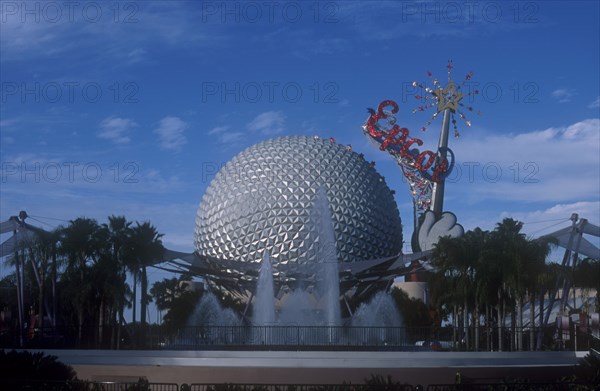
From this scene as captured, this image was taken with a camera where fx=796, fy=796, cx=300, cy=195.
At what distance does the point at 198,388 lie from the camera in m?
22.6

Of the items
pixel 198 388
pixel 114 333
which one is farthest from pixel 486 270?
pixel 198 388

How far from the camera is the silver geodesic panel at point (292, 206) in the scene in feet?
192

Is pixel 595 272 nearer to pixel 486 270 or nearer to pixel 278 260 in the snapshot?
pixel 486 270

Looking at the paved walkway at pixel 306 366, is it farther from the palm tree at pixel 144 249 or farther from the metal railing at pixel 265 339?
the palm tree at pixel 144 249

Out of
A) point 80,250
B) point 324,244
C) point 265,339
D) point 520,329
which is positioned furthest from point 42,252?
point 520,329

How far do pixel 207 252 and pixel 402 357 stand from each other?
3885cm

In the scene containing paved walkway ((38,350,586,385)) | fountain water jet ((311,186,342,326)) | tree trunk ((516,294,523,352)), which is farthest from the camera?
fountain water jet ((311,186,342,326))

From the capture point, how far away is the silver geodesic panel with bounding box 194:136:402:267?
192 feet

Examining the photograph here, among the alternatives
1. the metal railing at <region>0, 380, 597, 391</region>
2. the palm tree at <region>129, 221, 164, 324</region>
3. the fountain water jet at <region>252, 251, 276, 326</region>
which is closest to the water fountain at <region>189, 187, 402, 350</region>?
the fountain water jet at <region>252, 251, 276, 326</region>

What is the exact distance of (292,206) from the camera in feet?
192

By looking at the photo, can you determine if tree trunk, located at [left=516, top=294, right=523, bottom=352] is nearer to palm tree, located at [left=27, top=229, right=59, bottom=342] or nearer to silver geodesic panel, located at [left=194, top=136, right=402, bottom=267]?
silver geodesic panel, located at [left=194, top=136, right=402, bottom=267]

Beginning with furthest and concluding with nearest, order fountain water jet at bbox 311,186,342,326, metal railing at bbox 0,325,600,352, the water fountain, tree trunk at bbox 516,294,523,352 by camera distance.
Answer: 1. fountain water jet at bbox 311,186,342,326
2. tree trunk at bbox 516,294,523,352
3. the water fountain
4. metal railing at bbox 0,325,600,352

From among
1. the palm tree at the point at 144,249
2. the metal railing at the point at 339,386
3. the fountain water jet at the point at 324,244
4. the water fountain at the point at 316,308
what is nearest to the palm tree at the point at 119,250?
the palm tree at the point at 144,249

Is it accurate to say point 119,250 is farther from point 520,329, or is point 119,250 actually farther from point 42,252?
point 520,329
